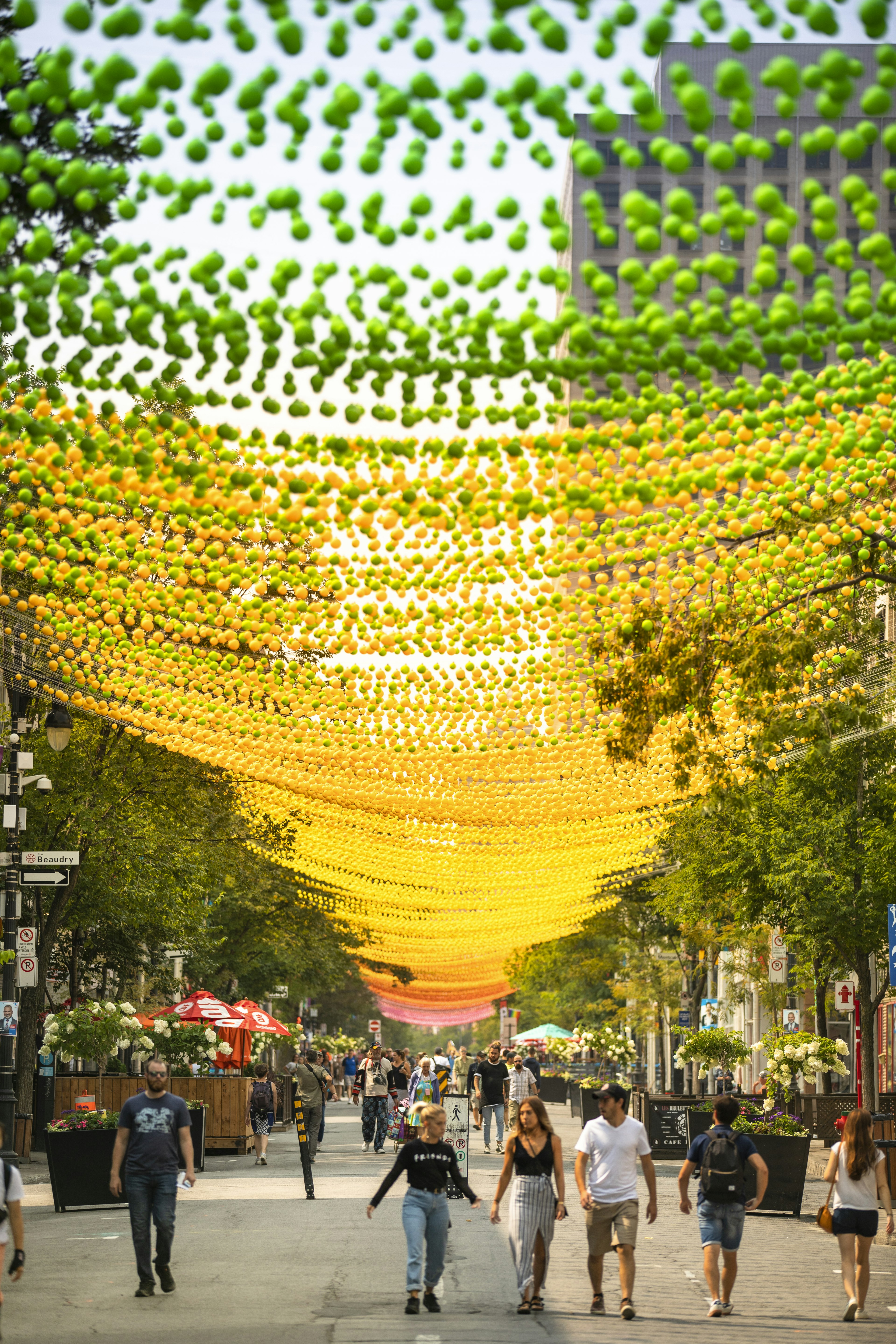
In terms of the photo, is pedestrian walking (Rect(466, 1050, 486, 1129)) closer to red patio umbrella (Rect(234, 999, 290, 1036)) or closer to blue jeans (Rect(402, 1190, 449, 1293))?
red patio umbrella (Rect(234, 999, 290, 1036))

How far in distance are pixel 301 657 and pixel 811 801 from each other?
382 inches

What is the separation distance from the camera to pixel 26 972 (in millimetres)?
26953

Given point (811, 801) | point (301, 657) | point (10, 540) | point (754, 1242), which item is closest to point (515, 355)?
point (10, 540)

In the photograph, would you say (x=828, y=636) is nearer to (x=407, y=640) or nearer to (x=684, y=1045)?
(x=407, y=640)

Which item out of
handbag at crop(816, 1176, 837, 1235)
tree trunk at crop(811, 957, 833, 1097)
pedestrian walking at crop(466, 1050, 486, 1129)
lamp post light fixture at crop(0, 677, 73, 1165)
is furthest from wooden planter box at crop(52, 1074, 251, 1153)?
handbag at crop(816, 1176, 837, 1235)

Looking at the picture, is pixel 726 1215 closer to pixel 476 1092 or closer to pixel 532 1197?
pixel 532 1197

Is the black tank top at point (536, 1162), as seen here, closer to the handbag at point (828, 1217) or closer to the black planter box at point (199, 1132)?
the handbag at point (828, 1217)

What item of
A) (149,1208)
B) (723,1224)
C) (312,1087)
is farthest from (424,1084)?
(723,1224)

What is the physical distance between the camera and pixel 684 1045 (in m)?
31.2

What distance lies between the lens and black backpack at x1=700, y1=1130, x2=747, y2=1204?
1227 cm

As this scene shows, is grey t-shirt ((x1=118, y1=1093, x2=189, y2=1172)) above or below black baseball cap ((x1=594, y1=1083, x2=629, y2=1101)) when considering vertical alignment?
below

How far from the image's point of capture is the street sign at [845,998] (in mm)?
37969

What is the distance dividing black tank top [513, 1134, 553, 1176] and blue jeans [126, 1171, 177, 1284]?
9.25ft

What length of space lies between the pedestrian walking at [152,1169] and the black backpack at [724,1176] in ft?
12.8
